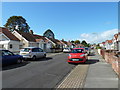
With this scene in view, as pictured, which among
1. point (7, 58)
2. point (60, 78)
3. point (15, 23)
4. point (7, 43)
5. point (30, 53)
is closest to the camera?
point (60, 78)

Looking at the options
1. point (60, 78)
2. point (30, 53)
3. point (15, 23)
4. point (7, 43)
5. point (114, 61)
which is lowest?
point (60, 78)

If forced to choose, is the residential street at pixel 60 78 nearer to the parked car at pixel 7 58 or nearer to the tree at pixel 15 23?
the parked car at pixel 7 58

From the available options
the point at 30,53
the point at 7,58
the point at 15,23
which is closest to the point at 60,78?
the point at 7,58

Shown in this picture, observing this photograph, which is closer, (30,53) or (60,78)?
(60,78)

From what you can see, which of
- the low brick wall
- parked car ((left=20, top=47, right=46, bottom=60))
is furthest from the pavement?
parked car ((left=20, top=47, right=46, bottom=60))

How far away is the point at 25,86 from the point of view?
5.28m

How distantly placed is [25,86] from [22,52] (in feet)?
31.9

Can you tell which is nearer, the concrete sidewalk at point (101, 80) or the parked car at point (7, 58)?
the concrete sidewalk at point (101, 80)

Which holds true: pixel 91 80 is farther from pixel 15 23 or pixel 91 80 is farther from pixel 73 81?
pixel 15 23

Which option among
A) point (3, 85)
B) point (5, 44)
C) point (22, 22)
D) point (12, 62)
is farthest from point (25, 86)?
point (22, 22)

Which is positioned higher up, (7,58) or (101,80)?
(7,58)

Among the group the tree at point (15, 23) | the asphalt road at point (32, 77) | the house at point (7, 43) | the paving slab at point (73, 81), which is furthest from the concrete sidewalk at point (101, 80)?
the tree at point (15, 23)

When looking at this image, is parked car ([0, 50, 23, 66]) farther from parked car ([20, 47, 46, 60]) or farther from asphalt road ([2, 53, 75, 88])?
parked car ([20, 47, 46, 60])

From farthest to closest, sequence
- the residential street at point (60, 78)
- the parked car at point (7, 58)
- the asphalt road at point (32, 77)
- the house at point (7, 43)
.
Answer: the house at point (7, 43)
the parked car at point (7, 58)
the asphalt road at point (32, 77)
the residential street at point (60, 78)
